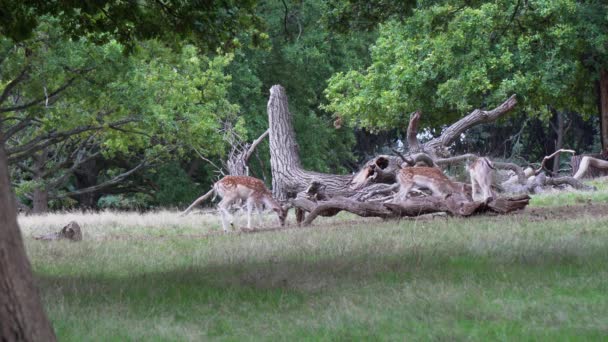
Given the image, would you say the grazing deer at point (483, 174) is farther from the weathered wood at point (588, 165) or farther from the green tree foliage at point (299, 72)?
the green tree foliage at point (299, 72)

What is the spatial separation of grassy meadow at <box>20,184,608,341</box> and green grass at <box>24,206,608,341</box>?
2 centimetres

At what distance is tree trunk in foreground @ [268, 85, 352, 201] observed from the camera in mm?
20062

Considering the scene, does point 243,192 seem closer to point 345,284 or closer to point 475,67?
point 345,284

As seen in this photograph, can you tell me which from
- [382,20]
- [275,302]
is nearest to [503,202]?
[382,20]

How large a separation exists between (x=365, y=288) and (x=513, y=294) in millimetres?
1361

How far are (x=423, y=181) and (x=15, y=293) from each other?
13.7m

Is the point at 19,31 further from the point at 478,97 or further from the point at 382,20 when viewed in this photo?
the point at 478,97

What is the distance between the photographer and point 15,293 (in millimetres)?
4000

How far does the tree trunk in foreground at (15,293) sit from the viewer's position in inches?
156

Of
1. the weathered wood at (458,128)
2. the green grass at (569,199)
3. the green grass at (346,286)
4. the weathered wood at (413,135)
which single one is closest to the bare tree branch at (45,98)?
the weathered wood at (413,135)

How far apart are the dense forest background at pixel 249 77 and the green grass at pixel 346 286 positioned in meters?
2.95

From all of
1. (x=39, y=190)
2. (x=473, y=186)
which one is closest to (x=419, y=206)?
(x=473, y=186)

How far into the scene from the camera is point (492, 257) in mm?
9945

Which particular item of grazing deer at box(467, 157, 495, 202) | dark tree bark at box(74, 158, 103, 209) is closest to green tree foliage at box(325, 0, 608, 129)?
grazing deer at box(467, 157, 495, 202)
